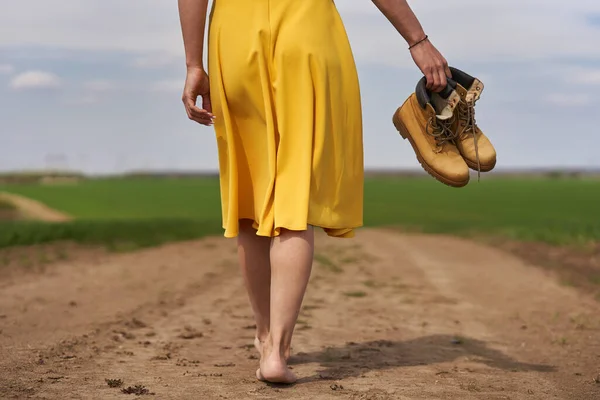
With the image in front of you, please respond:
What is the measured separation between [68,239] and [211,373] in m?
8.65

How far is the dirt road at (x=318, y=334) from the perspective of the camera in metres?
3.90

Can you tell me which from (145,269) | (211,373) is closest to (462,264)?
(145,269)

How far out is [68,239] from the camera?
1234 centimetres

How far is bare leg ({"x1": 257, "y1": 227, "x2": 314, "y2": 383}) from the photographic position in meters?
3.69

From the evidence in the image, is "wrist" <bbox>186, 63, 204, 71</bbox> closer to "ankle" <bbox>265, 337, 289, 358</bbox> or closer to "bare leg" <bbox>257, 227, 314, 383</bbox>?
"bare leg" <bbox>257, 227, 314, 383</bbox>

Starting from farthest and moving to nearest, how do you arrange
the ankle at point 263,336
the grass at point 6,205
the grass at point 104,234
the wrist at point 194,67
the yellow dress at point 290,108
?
the grass at point 6,205 < the grass at point 104,234 < the ankle at point 263,336 < the wrist at point 194,67 < the yellow dress at point 290,108

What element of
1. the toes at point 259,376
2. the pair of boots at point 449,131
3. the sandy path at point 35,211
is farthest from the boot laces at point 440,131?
the sandy path at point 35,211

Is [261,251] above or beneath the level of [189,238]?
above

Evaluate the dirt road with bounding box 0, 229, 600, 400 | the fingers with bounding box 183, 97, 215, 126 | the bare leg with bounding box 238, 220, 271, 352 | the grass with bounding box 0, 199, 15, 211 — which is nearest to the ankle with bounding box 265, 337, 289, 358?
the dirt road with bounding box 0, 229, 600, 400

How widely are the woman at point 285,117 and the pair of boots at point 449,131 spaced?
0.63 feet

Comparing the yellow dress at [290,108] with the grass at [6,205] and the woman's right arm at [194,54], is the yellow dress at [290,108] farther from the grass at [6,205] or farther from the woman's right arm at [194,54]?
the grass at [6,205]

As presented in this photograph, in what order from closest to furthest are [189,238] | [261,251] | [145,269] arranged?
[261,251] → [145,269] → [189,238]

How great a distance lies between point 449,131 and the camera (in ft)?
13.5

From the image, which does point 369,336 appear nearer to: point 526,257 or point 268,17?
point 268,17
